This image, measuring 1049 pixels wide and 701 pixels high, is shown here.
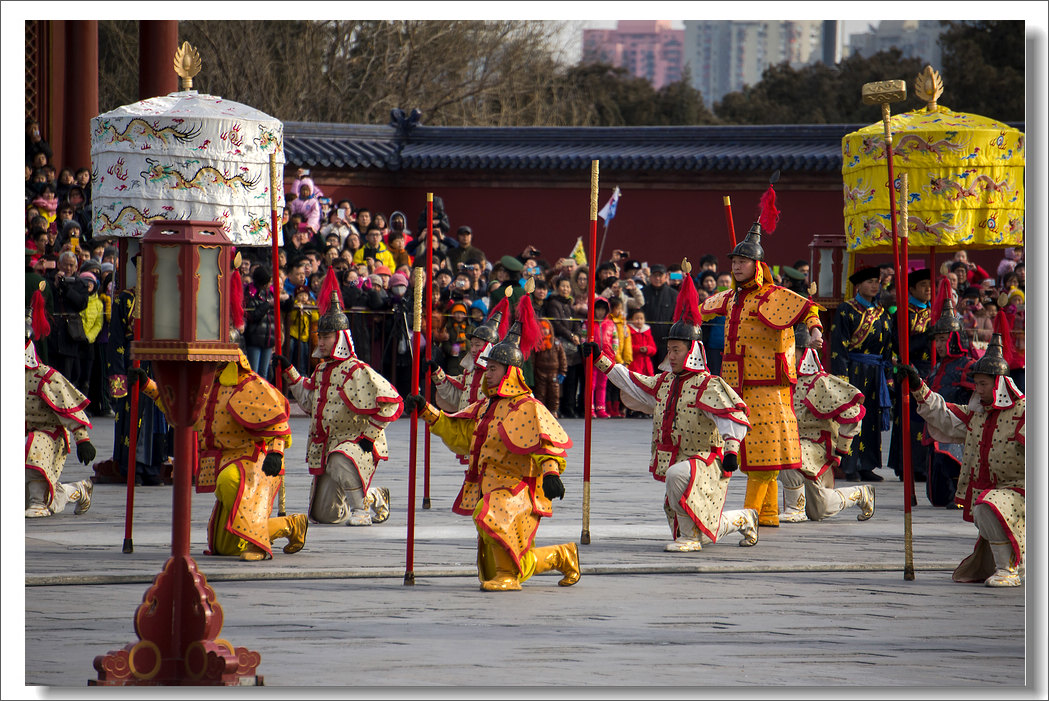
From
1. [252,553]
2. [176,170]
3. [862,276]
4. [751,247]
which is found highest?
[176,170]

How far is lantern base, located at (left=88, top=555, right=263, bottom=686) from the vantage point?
5.14 meters

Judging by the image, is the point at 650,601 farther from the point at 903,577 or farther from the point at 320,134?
the point at 320,134

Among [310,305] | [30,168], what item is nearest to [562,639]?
[310,305]

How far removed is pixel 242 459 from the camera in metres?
8.18

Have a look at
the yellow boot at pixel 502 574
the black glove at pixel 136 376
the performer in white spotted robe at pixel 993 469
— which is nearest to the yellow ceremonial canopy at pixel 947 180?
the performer in white spotted robe at pixel 993 469

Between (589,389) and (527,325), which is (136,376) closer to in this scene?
(527,325)

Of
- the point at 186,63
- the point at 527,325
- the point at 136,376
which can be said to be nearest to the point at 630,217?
the point at 186,63

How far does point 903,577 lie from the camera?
25.7 ft

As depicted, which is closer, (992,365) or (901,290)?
(901,290)

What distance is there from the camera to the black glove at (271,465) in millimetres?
7887

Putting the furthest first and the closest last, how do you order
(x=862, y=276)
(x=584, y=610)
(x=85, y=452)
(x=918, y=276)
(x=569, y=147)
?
(x=569, y=147) < (x=918, y=276) < (x=862, y=276) < (x=85, y=452) < (x=584, y=610)

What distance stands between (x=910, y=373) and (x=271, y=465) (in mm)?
3249

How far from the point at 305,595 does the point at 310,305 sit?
812cm

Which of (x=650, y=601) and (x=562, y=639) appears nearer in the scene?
(x=562, y=639)
